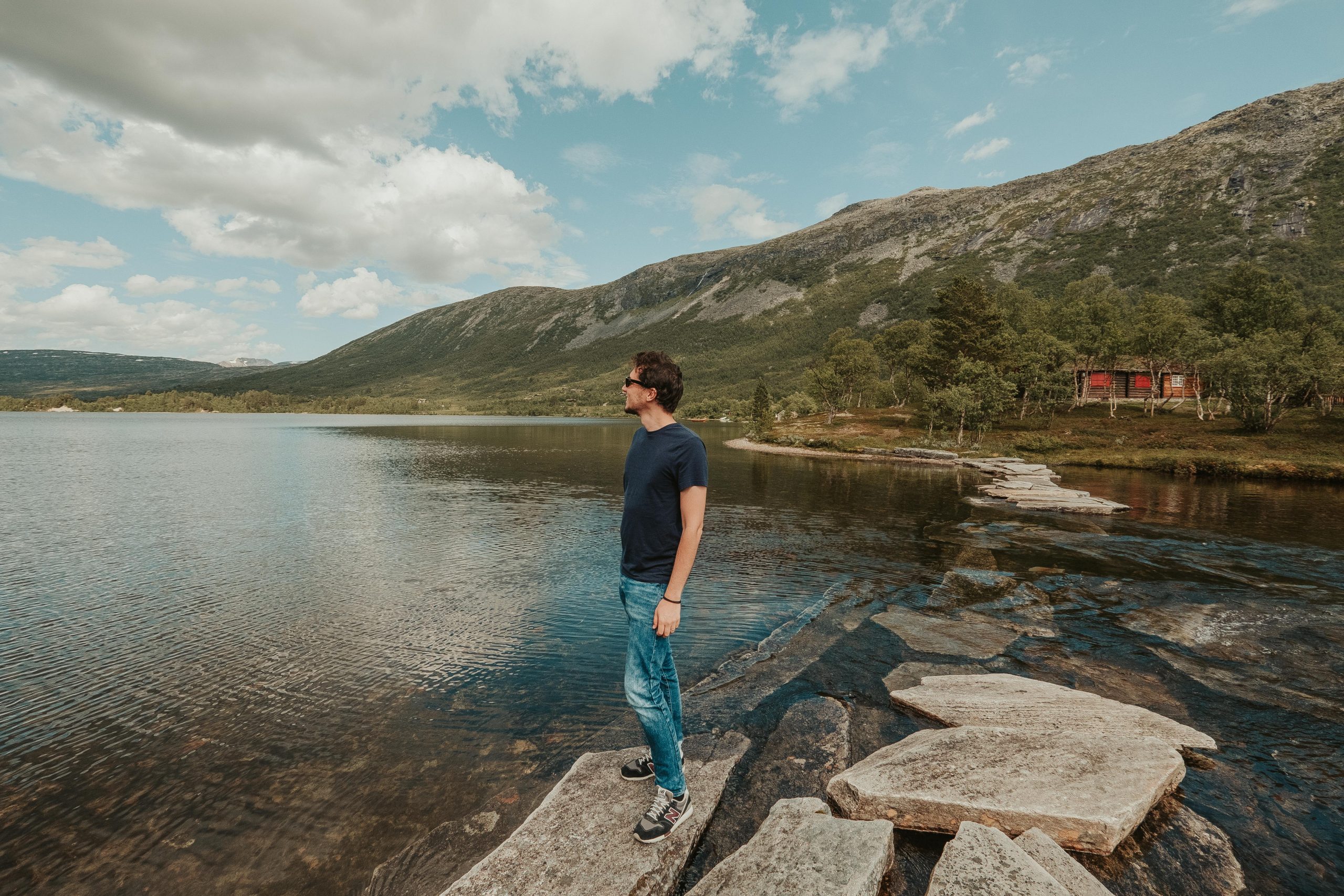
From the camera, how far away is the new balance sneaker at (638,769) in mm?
6133

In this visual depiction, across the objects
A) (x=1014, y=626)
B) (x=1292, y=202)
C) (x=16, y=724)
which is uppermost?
(x=1292, y=202)

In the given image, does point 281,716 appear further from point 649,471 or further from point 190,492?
point 190,492

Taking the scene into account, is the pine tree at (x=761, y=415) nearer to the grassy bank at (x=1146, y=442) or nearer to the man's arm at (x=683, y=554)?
the grassy bank at (x=1146, y=442)

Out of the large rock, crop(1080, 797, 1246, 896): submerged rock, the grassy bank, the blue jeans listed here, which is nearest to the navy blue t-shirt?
the blue jeans

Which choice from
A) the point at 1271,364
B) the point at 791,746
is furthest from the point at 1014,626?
the point at 1271,364

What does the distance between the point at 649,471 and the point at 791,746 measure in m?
4.65

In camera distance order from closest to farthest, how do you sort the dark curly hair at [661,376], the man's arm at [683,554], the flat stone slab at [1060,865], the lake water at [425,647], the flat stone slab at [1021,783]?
the flat stone slab at [1060,865], the man's arm at [683,554], the flat stone slab at [1021,783], the dark curly hair at [661,376], the lake water at [425,647]

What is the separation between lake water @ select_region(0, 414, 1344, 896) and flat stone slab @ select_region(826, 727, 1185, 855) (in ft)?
3.04

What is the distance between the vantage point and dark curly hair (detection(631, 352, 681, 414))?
17.6 feet

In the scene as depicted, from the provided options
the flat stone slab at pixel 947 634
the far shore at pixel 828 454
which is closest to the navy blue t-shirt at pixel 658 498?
the flat stone slab at pixel 947 634


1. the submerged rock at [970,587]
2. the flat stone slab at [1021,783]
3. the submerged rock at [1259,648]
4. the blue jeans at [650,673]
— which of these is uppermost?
the blue jeans at [650,673]

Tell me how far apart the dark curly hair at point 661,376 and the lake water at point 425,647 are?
5025mm

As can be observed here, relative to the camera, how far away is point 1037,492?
3198 cm

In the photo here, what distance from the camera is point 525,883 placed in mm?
4629
